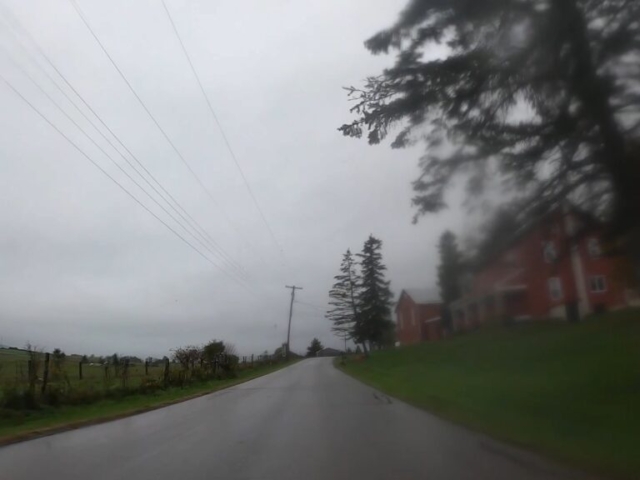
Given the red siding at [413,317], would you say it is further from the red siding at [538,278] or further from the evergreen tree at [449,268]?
the red siding at [538,278]

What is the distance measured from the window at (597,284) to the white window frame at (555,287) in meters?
0.90

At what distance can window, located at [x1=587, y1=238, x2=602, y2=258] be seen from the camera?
42.9 ft

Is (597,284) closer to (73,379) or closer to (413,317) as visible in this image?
(413,317)

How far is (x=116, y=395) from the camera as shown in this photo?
2506 centimetres

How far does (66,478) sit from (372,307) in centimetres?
3434

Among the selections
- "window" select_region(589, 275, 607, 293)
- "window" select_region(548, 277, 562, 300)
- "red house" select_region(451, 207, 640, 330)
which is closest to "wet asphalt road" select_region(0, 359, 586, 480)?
"red house" select_region(451, 207, 640, 330)

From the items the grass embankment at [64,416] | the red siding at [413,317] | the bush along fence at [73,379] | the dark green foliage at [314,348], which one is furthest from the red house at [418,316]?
the dark green foliage at [314,348]

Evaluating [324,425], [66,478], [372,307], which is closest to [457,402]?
[324,425]

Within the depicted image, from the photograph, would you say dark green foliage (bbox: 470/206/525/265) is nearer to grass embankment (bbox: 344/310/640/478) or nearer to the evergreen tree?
the evergreen tree

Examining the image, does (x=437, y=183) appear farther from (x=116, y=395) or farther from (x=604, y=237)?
(x=116, y=395)

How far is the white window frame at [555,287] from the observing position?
1290 centimetres

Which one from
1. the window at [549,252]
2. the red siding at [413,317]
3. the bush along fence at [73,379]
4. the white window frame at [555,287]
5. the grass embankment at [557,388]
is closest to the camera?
the grass embankment at [557,388]

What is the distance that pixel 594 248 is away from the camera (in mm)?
13289

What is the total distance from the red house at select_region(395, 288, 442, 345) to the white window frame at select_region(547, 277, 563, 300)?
7.70 feet
